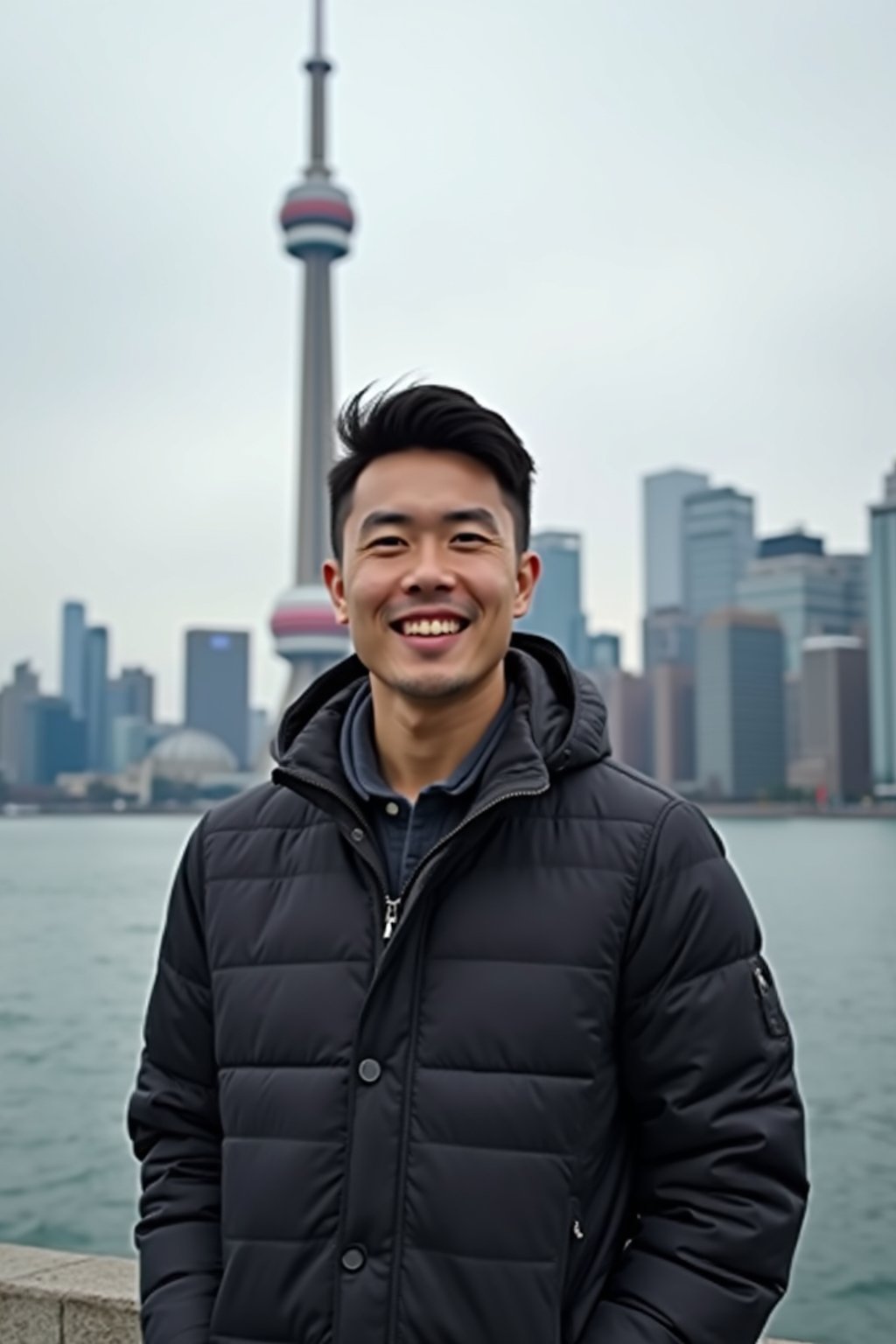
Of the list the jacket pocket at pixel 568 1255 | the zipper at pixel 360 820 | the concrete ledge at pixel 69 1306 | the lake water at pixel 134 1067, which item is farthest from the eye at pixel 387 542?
the lake water at pixel 134 1067

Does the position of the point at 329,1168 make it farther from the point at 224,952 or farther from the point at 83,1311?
the point at 83,1311

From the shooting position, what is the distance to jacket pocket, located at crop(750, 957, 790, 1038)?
1685 mm

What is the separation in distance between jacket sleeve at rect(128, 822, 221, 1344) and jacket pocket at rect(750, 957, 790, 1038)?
2.09 feet

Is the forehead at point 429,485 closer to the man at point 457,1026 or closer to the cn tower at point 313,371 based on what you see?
the man at point 457,1026

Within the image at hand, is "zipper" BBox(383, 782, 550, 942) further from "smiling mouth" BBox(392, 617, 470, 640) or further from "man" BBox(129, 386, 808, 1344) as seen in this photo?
"smiling mouth" BBox(392, 617, 470, 640)

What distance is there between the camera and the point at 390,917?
1.73 m

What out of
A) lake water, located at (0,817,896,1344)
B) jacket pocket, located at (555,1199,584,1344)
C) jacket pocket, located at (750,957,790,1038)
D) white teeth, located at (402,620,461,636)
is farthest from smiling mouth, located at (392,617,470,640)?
lake water, located at (0,817,896,1344)

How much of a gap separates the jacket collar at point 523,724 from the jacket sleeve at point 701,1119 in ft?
0.51

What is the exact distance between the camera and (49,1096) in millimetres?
14688

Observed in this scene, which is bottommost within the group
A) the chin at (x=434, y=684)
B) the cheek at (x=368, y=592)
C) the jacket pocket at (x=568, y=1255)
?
the jacket pocket at (x=568, y=1255)

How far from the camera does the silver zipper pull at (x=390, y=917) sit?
5.65ft

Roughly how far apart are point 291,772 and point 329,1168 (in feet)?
1.46

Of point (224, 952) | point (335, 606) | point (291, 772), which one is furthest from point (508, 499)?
point (224, 952)

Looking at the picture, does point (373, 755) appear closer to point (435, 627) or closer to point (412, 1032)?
point (435, 627)
